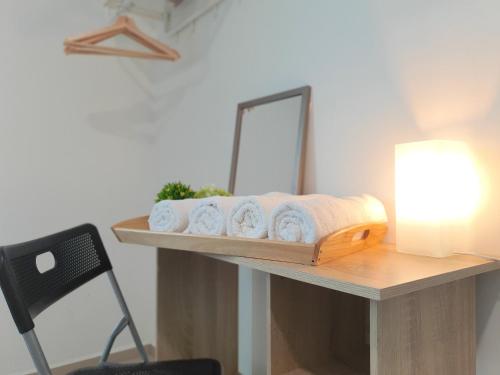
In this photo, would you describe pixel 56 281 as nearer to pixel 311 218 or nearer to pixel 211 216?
pixel 211 216

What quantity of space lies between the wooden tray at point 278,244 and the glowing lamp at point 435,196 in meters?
0.09

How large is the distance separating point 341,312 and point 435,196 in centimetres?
42

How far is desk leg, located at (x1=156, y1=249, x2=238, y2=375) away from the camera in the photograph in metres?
1.31

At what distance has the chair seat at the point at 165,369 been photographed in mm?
1078

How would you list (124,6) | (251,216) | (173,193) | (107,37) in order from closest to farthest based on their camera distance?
1. (251,216)
2. (173,193)
3. (107,37)
4. (124,6)

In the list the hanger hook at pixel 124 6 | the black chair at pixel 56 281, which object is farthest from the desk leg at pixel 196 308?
the hanger hook at pixel 124 6

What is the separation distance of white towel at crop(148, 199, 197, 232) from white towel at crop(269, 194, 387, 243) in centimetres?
32

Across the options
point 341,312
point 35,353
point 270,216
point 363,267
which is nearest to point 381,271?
point 363,267

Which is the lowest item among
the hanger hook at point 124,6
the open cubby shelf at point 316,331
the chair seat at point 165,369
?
the chair seat at point 165,369

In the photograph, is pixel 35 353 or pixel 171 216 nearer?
pixel 35 353

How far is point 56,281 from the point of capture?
3.44 ft

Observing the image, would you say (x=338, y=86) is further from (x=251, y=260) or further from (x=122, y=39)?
(x=122, y=39)

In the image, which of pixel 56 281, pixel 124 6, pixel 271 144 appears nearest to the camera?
pixel 56 281

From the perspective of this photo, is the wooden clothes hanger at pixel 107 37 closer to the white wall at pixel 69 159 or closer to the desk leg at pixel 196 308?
the white wall at pixel 69 159
